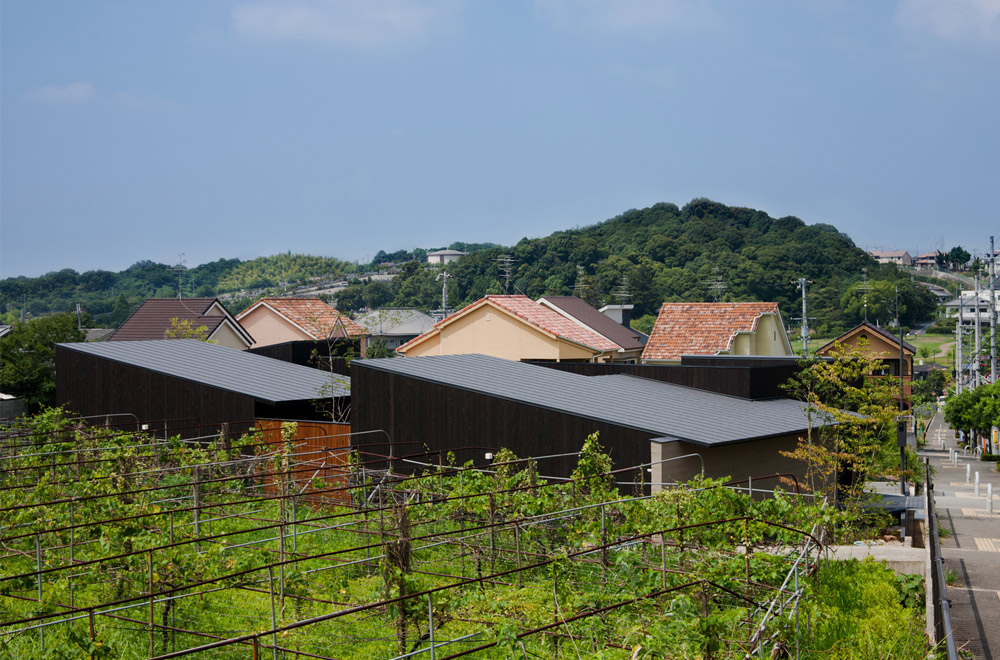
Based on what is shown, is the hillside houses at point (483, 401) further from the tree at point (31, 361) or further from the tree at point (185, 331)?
the tree at point (185, 331)

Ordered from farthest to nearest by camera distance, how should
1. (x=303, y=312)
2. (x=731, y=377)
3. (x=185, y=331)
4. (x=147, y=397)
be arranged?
(x=303, y=312)
(x=185, y=331)
(x=147, y=397)
(x=731, y=377)

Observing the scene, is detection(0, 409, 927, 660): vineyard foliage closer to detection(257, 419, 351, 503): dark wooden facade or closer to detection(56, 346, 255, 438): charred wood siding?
detection(257, 419, 351, 503): dark wooden facade

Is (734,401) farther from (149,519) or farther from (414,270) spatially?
(414,270)

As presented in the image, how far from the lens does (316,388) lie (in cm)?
2367

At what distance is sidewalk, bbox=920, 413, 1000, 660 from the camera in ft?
38.5

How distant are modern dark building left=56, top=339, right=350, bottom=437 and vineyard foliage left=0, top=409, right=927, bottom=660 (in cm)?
594

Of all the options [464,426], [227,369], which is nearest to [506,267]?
[227,369]

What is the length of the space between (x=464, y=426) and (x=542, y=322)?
18211 millimetres

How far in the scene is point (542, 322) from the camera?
36.1 meters

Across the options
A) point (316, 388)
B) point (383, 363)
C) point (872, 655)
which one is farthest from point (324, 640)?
point (316, 388)

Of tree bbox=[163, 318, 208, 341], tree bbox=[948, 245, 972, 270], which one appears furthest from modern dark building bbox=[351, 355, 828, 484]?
tree bbox=[948, 245, 972, 270]

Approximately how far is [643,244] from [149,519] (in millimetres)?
79834

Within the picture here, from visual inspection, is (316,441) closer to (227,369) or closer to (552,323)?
(227,369)

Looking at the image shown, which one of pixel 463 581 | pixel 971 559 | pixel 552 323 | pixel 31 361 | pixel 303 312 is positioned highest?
pixel 303 312
